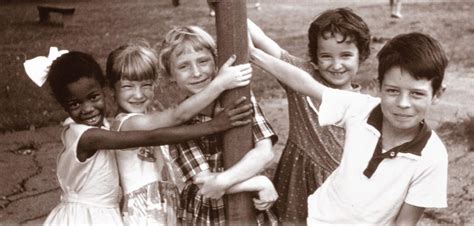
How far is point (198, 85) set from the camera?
260 cm

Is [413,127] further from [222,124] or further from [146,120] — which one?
[146,120]

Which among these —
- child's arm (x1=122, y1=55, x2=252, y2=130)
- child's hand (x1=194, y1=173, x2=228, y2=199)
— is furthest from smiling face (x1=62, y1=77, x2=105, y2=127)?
child's hand (x1=194, y1=173, x2=228, y2=199)

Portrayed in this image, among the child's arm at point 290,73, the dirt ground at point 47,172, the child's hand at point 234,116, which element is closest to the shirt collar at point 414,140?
the child's arm at point 290,73

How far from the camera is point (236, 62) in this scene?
2.38 metres

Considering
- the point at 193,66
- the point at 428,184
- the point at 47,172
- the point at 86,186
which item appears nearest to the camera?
the point at 428,184

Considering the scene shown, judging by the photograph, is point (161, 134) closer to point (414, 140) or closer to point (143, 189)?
point (143, 189)

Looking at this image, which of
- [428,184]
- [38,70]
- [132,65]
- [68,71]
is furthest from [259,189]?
[38,70]

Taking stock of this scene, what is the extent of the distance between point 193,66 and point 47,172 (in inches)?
90.4

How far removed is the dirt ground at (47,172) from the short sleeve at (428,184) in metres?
1.53

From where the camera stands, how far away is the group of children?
2256 mm

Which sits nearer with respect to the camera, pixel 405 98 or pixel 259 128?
pixel 405 98

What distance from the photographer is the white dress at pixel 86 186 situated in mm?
2676

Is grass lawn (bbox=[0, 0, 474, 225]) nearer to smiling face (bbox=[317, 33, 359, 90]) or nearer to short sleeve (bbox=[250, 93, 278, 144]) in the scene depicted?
smiling face (bbox=[317, 33, 359, 90])

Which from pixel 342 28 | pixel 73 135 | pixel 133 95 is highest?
pixel 342 28
